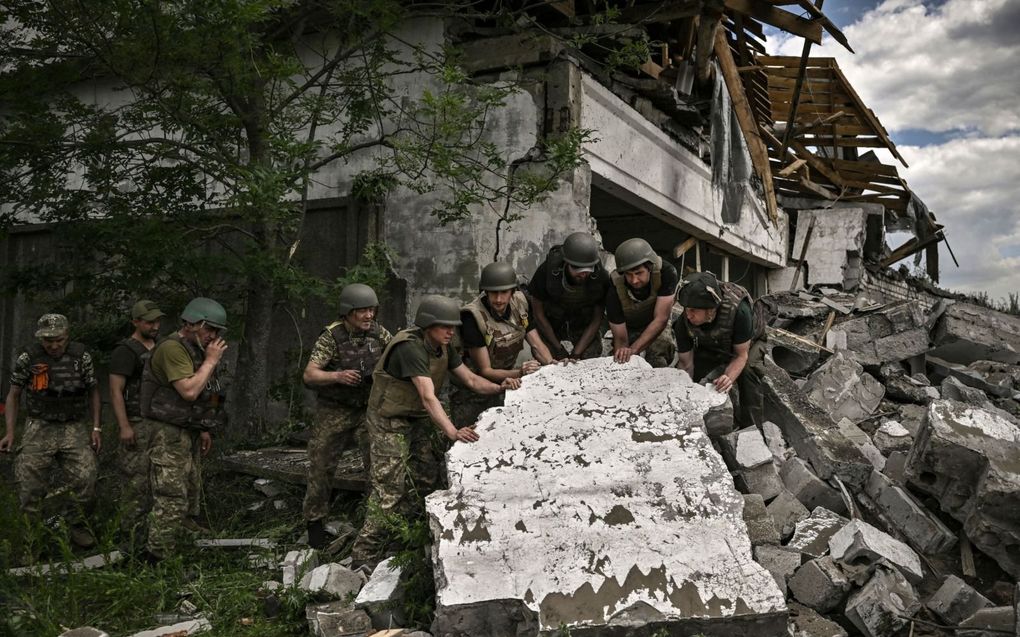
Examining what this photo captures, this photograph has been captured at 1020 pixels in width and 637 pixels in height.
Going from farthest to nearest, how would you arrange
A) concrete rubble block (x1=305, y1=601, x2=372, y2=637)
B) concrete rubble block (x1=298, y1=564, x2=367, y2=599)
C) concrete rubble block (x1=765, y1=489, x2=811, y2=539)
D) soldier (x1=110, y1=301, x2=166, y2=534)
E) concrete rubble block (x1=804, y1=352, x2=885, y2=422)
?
concrete rubble block (x1=804, y1=352, x2=885, y2=422) < soldier (x1=110, y1=301, x2=166, y2=534) < concrete rubble block (x1=765, y1=489, x2=811, y2=539) < concrete rubble block (x1=298, y1=564, x2=367, y2=599) < concrete rubble block (x1=305, y1=601, x2=372, y2=637)

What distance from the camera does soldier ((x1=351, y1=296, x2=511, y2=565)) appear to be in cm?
440

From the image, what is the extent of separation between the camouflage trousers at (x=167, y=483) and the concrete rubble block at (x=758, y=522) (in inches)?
127

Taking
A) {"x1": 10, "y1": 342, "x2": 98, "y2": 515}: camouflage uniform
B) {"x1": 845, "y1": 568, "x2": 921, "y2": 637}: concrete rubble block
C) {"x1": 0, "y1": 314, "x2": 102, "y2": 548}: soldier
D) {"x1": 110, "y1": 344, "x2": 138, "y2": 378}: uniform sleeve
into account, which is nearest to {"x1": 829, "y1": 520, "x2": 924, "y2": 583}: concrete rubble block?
{"x1": 845, "y1": 568, "x2": 921, "y2": 637}: concrete rubble block

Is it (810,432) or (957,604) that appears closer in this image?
(957,604)

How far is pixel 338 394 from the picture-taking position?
16.3 feet

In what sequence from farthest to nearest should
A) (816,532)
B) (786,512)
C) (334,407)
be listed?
1. (334,407)
2. (786,512)
3. (816,532)

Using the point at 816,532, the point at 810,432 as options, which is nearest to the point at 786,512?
the point at 816,532

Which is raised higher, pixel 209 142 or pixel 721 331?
pixel 209 142

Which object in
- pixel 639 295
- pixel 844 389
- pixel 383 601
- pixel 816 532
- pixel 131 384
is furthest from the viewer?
pixel 844 389

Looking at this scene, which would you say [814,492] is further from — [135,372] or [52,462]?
[52,462]

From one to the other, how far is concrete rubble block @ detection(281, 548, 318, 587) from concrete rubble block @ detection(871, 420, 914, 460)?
4.09 metres

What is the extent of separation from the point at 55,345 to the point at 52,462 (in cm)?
78

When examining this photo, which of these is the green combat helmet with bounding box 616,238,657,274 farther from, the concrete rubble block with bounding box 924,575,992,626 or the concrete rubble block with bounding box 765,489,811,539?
the concrete rubble block with bounding box 924,575,992,626

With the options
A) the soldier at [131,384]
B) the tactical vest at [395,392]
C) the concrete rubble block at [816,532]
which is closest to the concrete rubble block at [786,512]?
the concrete rubble block at [816,532]
